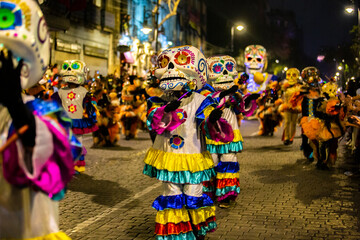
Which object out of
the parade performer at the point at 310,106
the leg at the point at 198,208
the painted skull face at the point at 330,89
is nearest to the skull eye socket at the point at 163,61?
the leg at the point at 198,208

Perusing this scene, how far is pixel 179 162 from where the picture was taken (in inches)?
190

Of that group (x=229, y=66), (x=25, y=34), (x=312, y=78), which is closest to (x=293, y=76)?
(x=312, y=78)

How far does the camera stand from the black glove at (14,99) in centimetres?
255

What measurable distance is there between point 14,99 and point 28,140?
0.81ft

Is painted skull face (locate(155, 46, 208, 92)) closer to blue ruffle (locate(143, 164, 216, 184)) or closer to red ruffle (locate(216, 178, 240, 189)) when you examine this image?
blue ruffle (locate(143, 164, 216, 184))

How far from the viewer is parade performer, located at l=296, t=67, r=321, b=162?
10055 millimetres

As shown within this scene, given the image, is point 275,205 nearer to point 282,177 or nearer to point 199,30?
point 282,177

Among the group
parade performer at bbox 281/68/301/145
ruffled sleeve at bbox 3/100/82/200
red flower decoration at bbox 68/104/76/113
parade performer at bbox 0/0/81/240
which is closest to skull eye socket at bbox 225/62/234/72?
red flower decoration at bbox 68/104/76/113

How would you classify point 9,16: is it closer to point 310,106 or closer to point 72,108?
point 72,108

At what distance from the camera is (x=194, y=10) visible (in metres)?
54.6

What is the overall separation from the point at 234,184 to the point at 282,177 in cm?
279

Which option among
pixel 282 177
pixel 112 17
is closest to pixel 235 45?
pixel 112 17

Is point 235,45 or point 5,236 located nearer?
point 5,236

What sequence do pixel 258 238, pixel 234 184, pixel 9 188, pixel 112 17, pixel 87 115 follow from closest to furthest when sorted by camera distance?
1. pixel 9 188
2. pixel 258 238
3. pixel 234 184
4. pixel 87 115
5. pixel 112 17
